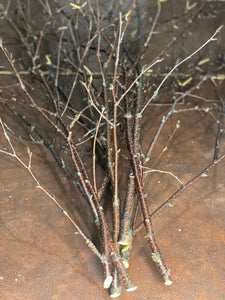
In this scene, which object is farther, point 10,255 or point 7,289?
point 10,255

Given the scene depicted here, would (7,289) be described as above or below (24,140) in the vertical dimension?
below

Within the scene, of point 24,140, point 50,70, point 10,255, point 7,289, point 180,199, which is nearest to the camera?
point 7,289

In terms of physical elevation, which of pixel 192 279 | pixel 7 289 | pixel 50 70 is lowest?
pixel 192 279

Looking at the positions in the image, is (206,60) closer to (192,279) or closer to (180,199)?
(180,199)

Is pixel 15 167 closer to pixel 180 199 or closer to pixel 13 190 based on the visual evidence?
pixel 13 190

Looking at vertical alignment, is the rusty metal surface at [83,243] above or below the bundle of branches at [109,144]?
below

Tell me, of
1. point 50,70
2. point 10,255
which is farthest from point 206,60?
point 10,255

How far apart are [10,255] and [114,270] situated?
0.49 metres

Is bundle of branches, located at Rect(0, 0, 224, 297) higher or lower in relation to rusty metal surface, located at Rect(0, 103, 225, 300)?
higher

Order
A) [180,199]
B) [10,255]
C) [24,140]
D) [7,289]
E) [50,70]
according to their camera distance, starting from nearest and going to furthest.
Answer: [7,289] < [10,255] < [180,199] < [24,140] < [50,70]

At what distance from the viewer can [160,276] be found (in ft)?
5.50

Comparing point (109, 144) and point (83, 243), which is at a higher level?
point (109, 144)

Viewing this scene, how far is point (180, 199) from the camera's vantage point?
1954 mm

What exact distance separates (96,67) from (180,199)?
131 centimetres
